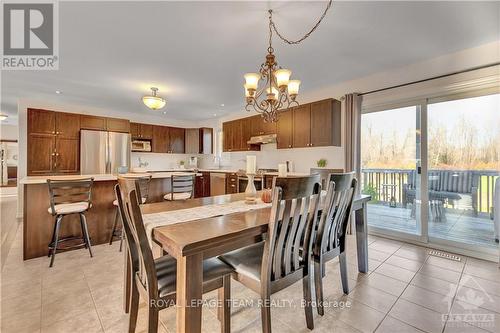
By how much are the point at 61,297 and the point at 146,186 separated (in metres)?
1.43

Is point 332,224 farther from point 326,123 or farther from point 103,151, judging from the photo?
point 103,151

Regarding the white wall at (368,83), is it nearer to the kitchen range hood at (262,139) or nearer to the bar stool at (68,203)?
the kitchen range hood at (262,139)

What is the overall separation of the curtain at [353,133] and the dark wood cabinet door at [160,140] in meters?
5.12

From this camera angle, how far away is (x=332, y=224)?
6.13 feet

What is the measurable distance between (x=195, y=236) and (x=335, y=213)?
3.92 feet

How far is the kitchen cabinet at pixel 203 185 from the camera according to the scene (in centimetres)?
634

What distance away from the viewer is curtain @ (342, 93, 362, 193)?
3623 mm

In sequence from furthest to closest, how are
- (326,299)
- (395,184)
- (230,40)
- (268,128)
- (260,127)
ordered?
(260,127), (268,128), (395,184), (230,40), (326,299)

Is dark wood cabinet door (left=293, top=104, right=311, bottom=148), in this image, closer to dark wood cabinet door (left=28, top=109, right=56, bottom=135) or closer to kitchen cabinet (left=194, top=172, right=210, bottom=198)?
kitchen cabinet (left=194, top=172, right=210, bottom=198)

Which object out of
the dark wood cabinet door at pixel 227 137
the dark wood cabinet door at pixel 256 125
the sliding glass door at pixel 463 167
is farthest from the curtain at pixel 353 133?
the dark wood cabinet door at pixel 227 137

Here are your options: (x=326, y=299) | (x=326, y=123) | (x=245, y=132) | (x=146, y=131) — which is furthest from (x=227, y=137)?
(x=326, y=299)

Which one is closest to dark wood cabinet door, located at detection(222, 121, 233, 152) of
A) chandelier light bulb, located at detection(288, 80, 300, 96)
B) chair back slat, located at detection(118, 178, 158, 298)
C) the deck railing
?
the deck railing

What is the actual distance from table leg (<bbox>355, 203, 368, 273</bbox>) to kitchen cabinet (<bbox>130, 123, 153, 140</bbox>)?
582cm

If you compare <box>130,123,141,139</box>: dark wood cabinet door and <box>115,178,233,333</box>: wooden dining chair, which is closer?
<box>115,178,233,333</box>: wooden dining chair
